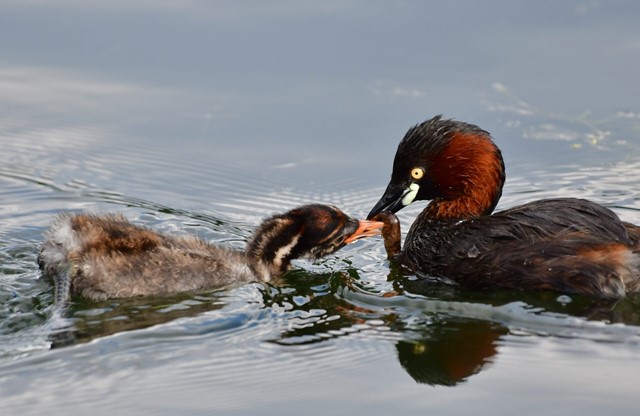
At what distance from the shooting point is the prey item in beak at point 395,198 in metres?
8.49

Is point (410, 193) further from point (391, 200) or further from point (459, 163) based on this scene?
point (459, 163)

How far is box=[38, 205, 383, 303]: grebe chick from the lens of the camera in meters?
7.30

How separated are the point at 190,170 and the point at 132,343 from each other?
3.31 m

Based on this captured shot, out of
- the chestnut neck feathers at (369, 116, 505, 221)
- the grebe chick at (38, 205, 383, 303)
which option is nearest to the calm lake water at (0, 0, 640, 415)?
the grebe chick at (38, 205, 383, 303)

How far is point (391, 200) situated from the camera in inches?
336

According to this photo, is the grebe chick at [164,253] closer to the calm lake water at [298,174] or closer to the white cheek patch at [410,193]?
the calm lake water at [298,174]

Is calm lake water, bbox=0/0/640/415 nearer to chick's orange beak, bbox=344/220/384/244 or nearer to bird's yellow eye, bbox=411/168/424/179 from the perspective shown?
chick's orange beak, bbox=344/220/384/244

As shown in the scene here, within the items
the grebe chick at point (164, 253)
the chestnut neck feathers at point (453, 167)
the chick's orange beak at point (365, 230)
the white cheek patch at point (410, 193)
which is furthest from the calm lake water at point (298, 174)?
the chestnut neck feathers at point (453, 167)

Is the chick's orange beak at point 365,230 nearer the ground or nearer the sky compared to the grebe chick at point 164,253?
nearer the sky

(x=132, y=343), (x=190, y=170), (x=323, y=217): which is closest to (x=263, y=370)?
(x=132, y=343)

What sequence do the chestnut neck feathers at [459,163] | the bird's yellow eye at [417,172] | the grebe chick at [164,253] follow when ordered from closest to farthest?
the grebe chick at [164,253]
the chestnut neck feathers at [459,163]
the bird's yellow eye at [417,172]

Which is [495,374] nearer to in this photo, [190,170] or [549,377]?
[549,377]

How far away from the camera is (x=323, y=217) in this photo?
26.3 feet

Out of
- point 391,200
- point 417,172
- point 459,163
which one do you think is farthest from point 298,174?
point 459,163
